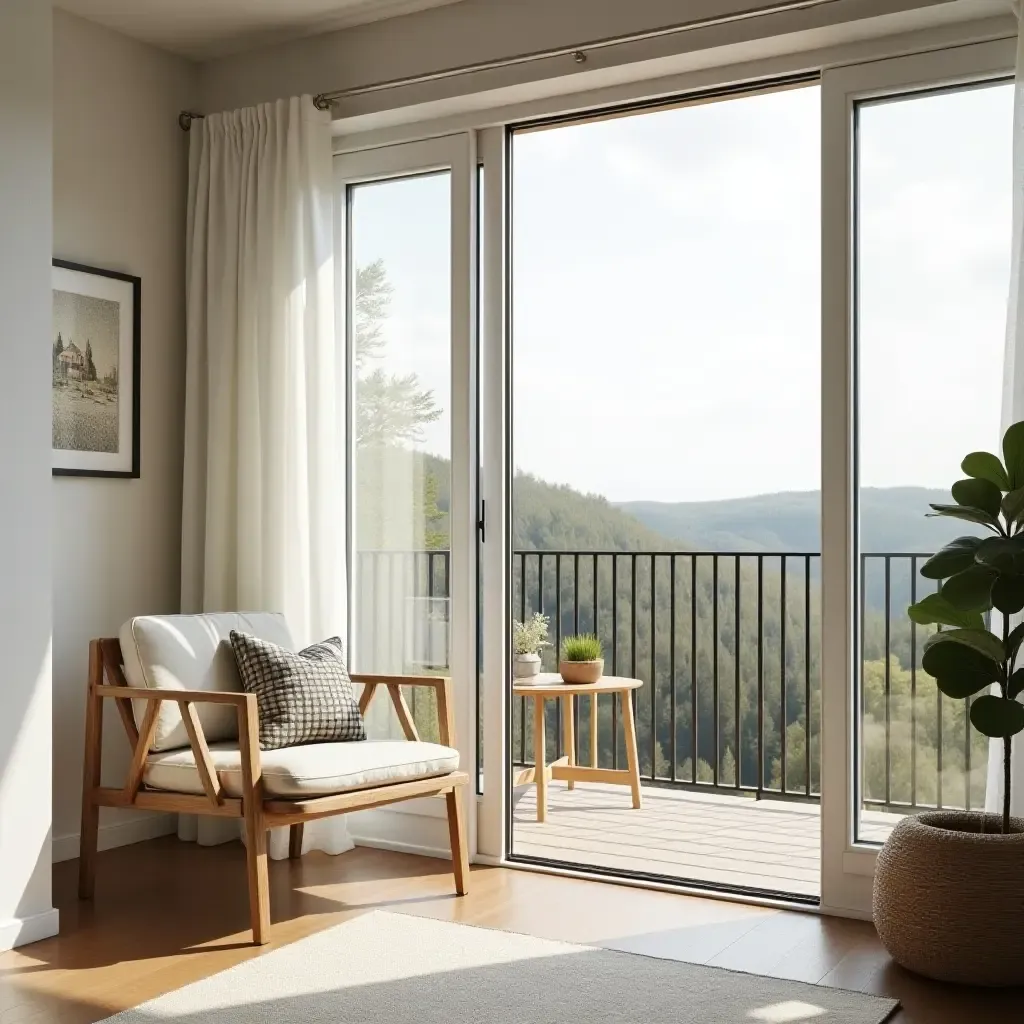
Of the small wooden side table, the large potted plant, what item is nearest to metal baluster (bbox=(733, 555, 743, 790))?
the small wooden side table

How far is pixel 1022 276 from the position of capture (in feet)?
10.5

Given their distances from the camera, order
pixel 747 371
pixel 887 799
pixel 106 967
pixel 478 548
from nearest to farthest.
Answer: pixel 106 967 → pixel 887 799 → pixel 478 548 → pixel 747 371

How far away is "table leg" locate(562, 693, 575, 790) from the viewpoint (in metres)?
5.41

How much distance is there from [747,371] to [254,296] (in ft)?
7.06

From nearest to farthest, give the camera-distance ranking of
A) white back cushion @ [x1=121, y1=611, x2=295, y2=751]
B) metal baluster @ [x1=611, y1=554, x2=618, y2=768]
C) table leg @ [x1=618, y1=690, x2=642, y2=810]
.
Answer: white back cushion @ [x1=121, y1=611, x2=295, y2=751] < table leg @ [x1=618, y1=690, x2=642, y2=810] < metal baluster @ [x1=611, y1=554, x2=618, y2=768]

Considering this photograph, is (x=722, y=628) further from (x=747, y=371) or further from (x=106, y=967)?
(x=106, y=967)

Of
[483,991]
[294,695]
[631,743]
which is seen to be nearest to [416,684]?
[294,695]

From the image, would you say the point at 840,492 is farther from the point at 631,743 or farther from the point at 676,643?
the point at 676,643

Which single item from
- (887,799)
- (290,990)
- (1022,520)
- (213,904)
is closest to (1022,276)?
(1022,520)

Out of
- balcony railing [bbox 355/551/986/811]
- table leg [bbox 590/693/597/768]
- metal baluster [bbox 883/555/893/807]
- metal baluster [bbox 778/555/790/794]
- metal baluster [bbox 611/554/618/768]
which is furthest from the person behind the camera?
metal baluster [bbox 611/554/618/768]

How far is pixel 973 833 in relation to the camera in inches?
120

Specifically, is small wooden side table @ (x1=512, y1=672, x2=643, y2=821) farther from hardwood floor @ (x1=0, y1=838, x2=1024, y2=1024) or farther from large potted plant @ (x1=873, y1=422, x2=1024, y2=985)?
large potted plant @ (x1=873, y1=422, x2=1024, y2=985)

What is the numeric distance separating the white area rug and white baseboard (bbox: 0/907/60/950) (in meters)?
0.62

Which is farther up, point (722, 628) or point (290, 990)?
point (722, 628)
